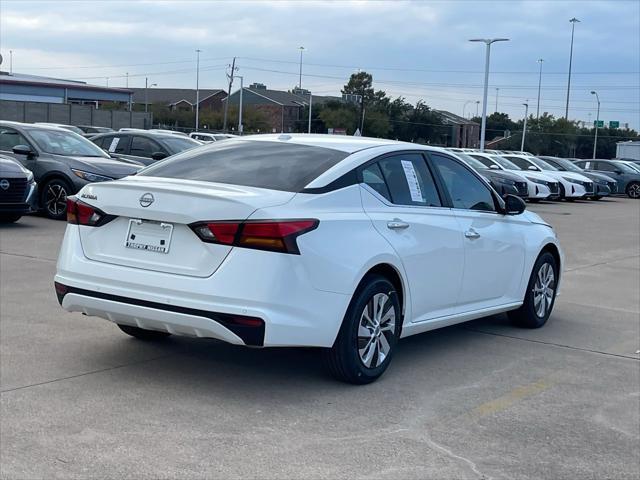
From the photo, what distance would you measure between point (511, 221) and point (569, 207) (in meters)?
21.8

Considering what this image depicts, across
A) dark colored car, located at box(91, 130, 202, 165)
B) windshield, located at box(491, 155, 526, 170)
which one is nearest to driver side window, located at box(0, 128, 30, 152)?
dark colored car, located at box(91, 130, 202, 165)

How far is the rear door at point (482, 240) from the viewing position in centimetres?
712

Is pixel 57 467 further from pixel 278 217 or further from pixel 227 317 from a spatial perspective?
pixel 278 217

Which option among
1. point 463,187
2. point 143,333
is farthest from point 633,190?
point 143,333

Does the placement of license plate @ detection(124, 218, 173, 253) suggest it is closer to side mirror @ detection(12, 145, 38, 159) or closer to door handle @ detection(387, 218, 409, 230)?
door handle @ detection(387, 218, 409, 230)

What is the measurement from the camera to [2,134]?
53.0 ft

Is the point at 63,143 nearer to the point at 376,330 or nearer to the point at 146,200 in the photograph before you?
the point at 146,200

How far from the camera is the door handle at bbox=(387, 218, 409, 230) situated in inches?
243

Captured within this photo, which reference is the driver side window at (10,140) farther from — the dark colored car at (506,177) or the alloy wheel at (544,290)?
the dark colored car at (506,177)

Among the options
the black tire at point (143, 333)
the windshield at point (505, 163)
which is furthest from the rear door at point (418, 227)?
the windshield at point (505, 163)

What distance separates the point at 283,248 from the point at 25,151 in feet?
36.3

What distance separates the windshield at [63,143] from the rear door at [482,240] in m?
10.0

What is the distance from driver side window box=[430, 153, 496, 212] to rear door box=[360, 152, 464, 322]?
23 centimetres

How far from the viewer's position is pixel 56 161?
15211 millimetres
